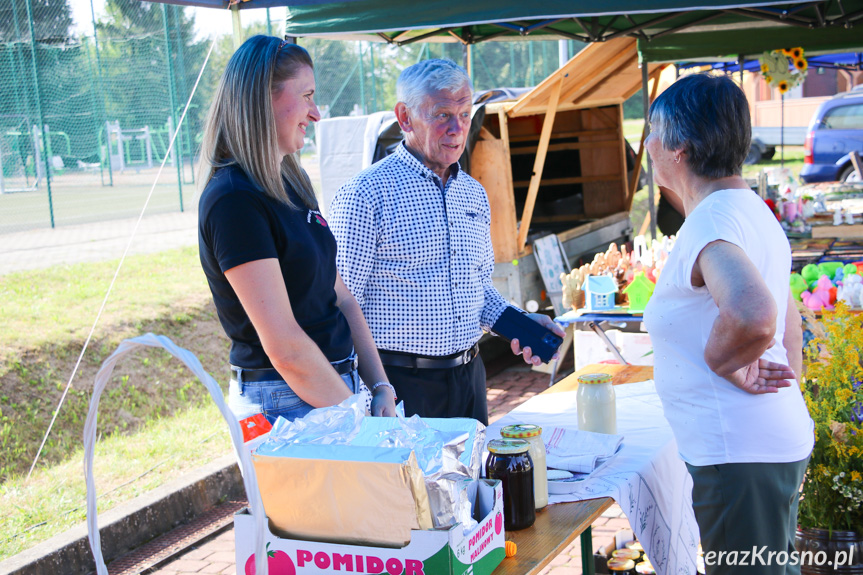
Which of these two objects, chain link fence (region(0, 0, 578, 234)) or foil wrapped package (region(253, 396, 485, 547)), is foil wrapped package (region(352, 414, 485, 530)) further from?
chain link fence (region(0, 0, 578, 234))

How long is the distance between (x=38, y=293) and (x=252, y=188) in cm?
591

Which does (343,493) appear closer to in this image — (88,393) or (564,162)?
(88,393)

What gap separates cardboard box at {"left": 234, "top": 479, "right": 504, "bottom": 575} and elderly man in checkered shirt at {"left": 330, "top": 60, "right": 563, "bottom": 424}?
1.03 m

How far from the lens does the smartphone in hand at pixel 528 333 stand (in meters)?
2.37

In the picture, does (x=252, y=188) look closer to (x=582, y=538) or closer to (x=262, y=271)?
(x=262, y=271)

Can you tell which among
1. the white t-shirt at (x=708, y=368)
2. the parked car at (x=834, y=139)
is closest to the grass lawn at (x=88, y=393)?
the white t-shirt at (x=708, y=368)

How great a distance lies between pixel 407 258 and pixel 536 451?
977 mm

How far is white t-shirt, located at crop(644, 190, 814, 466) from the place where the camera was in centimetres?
167

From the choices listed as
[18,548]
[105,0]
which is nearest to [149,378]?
[18,548]

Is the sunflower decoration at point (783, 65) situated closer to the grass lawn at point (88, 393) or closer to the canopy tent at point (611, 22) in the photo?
the canopy tent at point (611, 22)

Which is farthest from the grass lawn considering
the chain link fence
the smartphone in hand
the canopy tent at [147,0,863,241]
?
the canopy tent at [147,0,863,241]

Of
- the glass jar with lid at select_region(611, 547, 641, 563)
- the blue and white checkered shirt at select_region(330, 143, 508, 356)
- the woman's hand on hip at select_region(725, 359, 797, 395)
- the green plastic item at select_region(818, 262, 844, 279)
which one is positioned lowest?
the glass jar with lid at select_region(611, 547, 641, 563)

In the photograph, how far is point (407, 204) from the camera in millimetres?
2562

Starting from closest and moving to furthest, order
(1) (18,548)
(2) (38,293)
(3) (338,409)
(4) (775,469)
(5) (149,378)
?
(3) (338,409) < (4) (775,469) < (1) (18,548) < (5) (149,378) < (2) (38,293)
